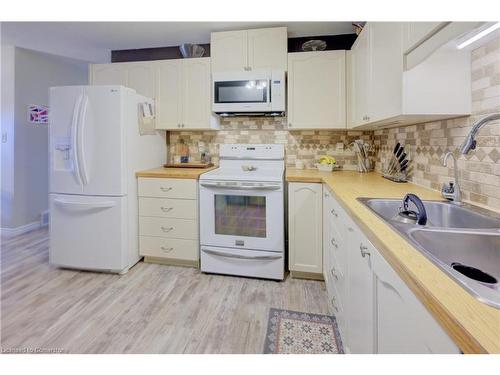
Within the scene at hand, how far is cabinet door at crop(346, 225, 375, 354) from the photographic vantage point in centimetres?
95

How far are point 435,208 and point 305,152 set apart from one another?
1.61 m

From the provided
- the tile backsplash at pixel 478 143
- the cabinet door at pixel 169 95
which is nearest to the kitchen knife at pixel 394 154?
the tile backsplash at pixel 478 143

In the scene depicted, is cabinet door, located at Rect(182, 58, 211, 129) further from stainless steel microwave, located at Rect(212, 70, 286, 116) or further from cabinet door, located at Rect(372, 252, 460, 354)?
cabinet door, located at Rect(372, 252, 460, 354)

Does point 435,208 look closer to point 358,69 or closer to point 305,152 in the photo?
point 358,69

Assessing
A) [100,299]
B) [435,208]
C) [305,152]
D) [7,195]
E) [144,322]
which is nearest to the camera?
[435,208]

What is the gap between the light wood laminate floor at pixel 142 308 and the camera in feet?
5.04

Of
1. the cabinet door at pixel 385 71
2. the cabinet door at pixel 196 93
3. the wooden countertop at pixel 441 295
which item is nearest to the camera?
the wooden countertop at pixel 441 295

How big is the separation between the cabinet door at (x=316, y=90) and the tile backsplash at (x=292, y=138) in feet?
0.86

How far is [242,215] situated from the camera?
2299 mm

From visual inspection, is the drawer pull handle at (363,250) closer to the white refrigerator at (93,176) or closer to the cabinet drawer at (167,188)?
the cabinet drawer at (167,188)

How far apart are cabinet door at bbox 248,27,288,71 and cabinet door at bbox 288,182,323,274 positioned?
121 cm

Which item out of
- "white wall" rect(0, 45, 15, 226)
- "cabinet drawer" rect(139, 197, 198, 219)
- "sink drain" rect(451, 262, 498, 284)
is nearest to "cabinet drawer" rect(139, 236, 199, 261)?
"cabinet drawer" rect(139, 197, 198, 219)

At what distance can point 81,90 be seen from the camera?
223cm
